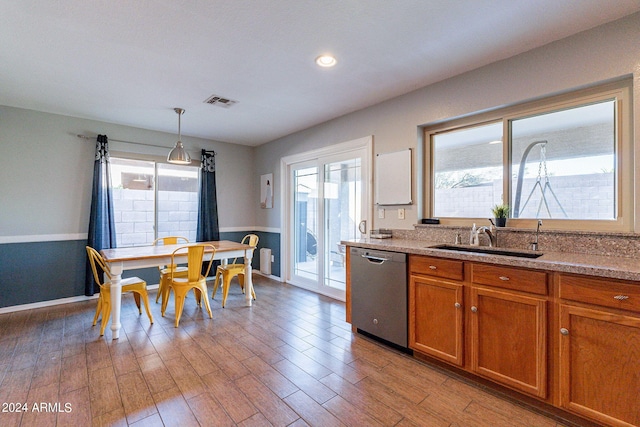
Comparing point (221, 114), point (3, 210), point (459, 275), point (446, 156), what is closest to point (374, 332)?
point (459, 275)

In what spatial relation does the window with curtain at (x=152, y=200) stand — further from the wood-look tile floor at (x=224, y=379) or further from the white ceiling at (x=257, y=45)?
the wood-look tile floor at (x=224, y=379)

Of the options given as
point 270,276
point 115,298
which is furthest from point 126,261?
point 270,276

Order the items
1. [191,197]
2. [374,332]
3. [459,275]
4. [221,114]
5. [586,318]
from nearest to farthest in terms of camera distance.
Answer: [586,318]
[459,275]
[374,332]
[221,114]
[191,197]

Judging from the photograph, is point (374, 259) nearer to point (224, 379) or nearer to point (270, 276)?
point (224, 379)

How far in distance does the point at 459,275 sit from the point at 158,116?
161 inches

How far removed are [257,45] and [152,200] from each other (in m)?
3.34

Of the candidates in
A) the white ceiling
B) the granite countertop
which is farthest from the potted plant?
the white ceiling

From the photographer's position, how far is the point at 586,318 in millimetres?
1567

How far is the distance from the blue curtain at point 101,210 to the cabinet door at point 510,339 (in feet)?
14.8

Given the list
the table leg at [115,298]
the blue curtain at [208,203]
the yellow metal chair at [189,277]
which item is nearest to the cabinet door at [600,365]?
the yellow metal chair at [189,277]

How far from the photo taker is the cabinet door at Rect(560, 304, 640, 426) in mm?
1444

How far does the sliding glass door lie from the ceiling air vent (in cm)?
143

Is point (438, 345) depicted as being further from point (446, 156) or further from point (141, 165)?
point (141, 165)

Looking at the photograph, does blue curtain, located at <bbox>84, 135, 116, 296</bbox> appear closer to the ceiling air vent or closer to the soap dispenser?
the ceiling air vent
